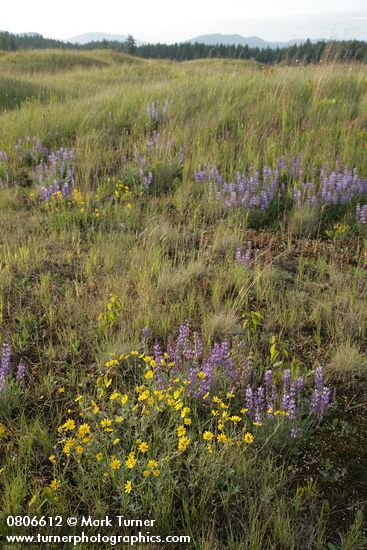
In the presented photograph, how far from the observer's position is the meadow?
2109 mm

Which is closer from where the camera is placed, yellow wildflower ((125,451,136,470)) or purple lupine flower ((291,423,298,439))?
yellow wildflower ((125,451,136,470))

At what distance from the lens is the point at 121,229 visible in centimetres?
475

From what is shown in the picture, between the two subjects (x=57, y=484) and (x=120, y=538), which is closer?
(x=120, y=538)

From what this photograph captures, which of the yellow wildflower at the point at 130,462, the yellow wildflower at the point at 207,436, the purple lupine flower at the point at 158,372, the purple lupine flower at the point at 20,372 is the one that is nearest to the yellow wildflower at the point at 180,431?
the yellow wildflower at the point at 207,436

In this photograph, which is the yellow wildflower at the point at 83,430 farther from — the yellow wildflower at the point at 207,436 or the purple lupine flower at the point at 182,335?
the purple lupine flower at the point at 182,335

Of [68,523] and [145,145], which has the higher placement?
[145,145]

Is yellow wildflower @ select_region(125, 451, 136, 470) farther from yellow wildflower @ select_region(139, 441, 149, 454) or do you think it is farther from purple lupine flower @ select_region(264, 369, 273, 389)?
purple lupine flower @ select_region(264, 369, 273, 389)

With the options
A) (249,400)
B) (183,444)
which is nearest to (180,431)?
(183,444)

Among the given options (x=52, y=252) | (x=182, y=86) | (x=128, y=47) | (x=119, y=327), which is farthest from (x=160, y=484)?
(x=128, y=47)

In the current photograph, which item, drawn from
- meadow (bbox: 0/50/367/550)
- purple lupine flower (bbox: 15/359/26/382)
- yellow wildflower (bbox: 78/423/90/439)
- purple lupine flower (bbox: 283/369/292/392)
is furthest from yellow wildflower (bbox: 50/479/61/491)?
purple lupine flower (bbox: 283/369/292/392)

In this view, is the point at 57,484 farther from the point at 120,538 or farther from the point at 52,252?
the point at 52,252

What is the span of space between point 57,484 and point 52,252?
259 cm

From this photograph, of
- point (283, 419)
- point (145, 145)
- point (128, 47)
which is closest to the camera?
point (283, 419)

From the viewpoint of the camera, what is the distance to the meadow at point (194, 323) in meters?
2.11
